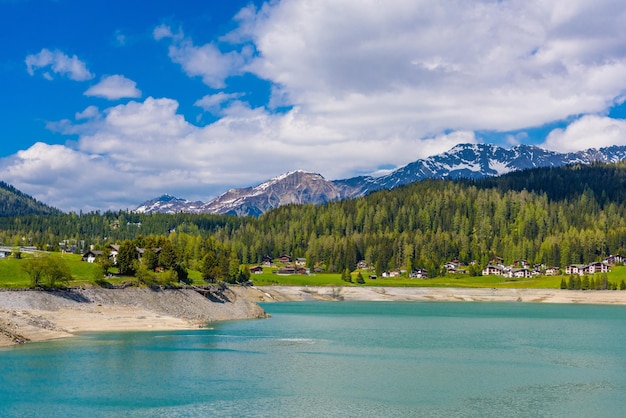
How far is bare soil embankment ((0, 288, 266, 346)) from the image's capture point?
73625 millimetres

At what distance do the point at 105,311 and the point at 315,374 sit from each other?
45.0m

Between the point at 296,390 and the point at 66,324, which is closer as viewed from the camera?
the point at 296,390

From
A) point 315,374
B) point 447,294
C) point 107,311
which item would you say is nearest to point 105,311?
point 107,311

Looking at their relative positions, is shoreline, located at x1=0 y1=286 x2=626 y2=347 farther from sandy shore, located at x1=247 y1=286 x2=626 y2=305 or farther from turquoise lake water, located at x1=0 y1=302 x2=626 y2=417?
sandy shore, located at x1=247 y1=286 x2=626 y2=305

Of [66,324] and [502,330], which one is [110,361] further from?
[502,330]

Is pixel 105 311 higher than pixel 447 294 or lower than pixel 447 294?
higher

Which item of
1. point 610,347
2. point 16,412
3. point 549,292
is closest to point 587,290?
point 549,292

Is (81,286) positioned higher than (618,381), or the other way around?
(81,286)

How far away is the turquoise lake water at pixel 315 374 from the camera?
1753 inches

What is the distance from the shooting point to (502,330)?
99812 mm

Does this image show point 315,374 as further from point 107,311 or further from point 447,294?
point 447,294

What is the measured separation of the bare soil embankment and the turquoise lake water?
14.0 ft

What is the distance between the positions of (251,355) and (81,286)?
130 feet

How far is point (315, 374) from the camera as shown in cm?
5631
